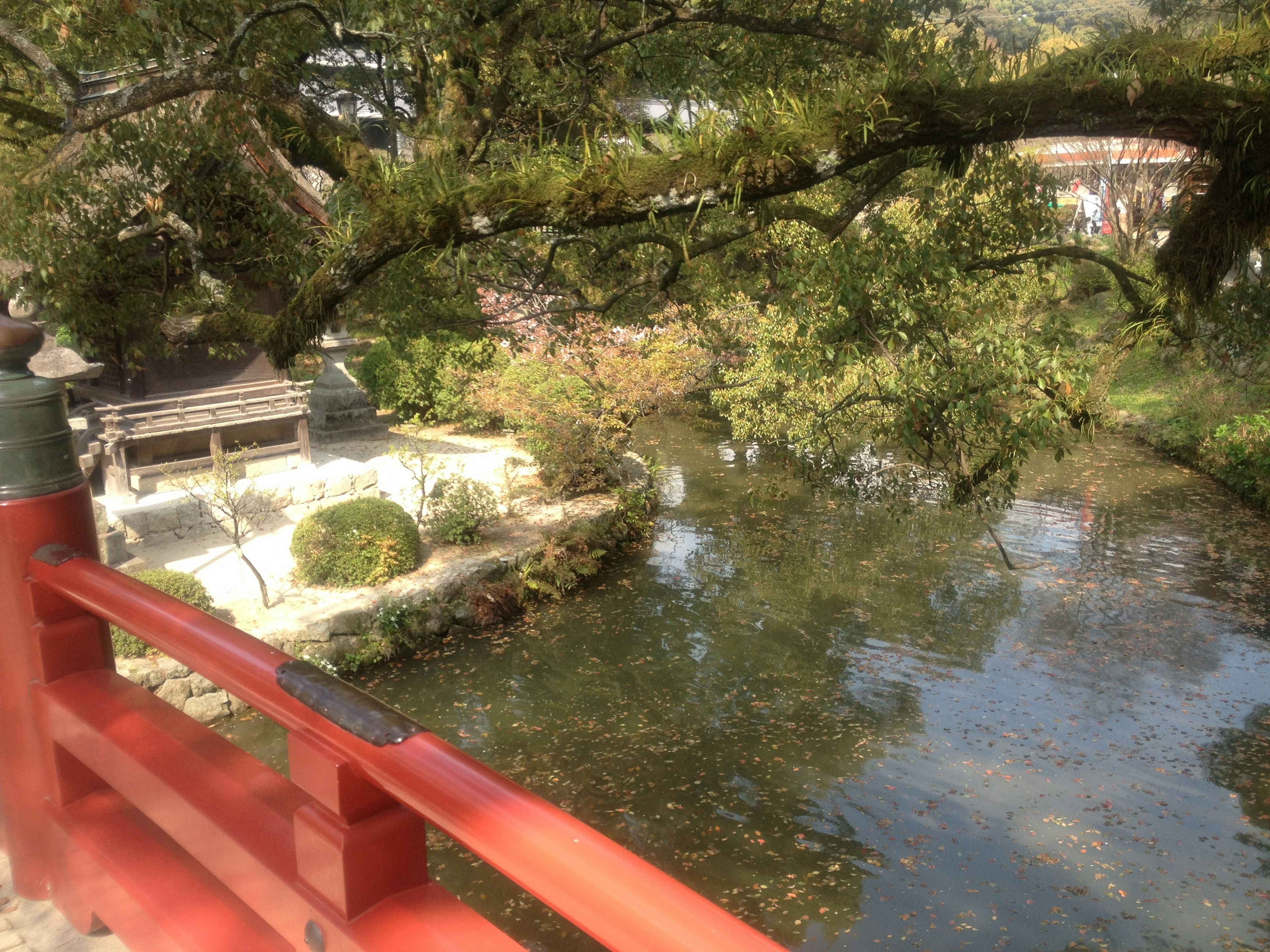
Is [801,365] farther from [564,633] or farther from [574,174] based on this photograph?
[564,633]

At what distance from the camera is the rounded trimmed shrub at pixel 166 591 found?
7984 millimetres

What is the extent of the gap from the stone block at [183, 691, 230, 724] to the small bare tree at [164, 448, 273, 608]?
3.82 ft

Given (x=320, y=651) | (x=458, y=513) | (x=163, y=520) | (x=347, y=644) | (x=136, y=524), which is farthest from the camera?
(x=458, y=513)

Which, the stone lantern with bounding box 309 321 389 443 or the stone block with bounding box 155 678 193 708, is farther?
the stone lantern with bounding box 309 321 389 443

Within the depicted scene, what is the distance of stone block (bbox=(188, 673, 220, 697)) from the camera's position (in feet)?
26.6

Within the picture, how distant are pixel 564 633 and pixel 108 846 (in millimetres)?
8307

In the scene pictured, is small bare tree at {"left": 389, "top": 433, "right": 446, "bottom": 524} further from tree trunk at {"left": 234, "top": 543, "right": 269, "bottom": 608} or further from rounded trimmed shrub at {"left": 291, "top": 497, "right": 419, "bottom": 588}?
tree trunk at {"left": 234, "top": 543, "right": 269, "bottom": 608}

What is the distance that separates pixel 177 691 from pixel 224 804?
24.0 feet

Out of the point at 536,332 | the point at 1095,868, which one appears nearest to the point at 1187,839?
the point at 1095,868

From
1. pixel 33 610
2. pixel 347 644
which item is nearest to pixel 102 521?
pixel 347 644

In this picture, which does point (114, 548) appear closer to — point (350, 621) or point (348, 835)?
point (350, 621)

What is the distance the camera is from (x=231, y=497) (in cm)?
971

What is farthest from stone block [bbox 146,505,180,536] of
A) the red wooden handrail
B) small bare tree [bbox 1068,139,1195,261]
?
small bare tree [bbox 1068,139,1195,261]

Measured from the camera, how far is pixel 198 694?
816 centimetres
